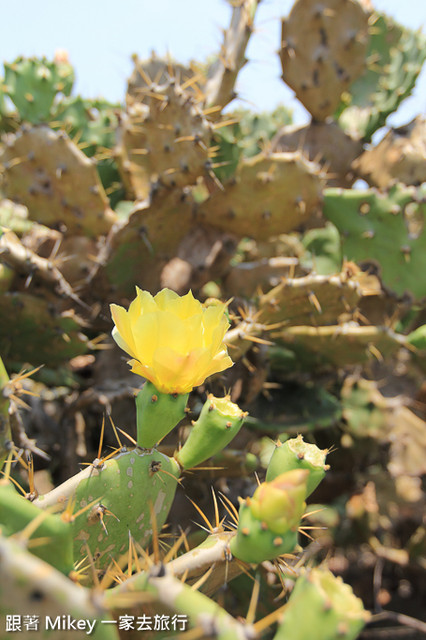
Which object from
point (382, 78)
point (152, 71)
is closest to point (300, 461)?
point (152, 71)

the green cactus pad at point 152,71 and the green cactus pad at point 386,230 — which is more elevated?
the green cactus pad at point 152,71

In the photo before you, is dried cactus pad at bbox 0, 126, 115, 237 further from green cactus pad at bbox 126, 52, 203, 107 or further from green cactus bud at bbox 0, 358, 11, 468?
green cactus bud at bbox 0, 358, 11, 468

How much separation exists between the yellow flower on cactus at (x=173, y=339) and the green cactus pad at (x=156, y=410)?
1 centimetres

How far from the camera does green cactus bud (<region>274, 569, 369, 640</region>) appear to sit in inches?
27.1

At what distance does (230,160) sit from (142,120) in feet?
1.43

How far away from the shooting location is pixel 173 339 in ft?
3.06

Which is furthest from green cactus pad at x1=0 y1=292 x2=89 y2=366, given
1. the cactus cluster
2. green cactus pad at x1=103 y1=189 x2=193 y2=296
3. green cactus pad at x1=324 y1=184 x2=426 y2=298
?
green cactus pad at x1=324 y1=184 x2=426 y2=298

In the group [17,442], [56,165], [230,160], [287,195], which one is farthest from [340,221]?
[17,442]

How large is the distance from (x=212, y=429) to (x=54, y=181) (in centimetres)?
140

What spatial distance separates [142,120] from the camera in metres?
2.03

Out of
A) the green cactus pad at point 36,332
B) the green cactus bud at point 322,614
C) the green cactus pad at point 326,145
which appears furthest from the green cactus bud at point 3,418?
the green cactus pad at point 326,145

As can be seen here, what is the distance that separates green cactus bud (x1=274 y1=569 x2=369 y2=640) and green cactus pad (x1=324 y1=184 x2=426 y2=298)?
167 cm

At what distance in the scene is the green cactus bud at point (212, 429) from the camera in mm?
1021

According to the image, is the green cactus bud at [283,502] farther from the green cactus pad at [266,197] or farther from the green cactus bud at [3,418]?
the green cactus pad at [266,197]
